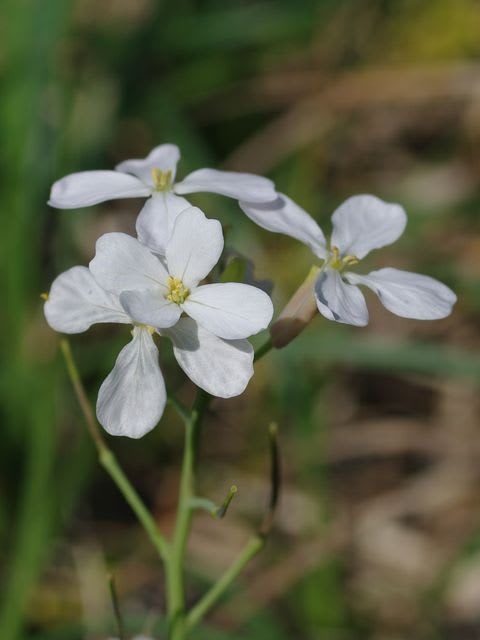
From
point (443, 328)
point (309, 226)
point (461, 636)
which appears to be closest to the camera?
point (309, 226)

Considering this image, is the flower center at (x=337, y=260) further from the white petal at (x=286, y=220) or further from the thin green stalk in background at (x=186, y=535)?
the thin green stalk in background at (x=186, y=535)

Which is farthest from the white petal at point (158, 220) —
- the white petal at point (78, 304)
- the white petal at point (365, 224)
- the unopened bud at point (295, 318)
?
the white petal at point (365, 224)

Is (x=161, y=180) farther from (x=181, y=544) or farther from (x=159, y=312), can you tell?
(x=181, y=544)

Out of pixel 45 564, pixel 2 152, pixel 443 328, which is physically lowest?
pixel 45 564

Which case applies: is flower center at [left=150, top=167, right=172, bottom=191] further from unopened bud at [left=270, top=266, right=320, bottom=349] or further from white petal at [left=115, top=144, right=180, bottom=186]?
unopened bud at [left=270, top=266, right=320, bottom=349]

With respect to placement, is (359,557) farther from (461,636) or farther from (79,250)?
(79,250)

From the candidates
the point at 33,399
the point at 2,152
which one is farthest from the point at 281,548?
the point at 2,152
